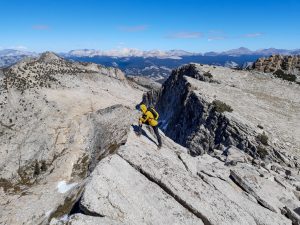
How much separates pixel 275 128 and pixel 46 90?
57.0 m

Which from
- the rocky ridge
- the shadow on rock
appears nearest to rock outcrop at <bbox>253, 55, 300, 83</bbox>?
the rocky ridge

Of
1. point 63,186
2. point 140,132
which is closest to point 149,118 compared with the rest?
point 140,132

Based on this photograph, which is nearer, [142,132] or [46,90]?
[142,132]

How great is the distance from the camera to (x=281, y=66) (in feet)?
233

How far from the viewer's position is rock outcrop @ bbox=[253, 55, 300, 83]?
66.8 m

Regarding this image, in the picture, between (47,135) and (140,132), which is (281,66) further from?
(140,132)

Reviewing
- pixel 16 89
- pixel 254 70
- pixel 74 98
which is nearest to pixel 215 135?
pixel 254 70

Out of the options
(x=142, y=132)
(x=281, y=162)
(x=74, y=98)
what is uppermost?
(x=142, y=132)

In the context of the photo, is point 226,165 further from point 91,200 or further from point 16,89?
point 16,89

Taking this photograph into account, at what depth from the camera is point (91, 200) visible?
16938 mm

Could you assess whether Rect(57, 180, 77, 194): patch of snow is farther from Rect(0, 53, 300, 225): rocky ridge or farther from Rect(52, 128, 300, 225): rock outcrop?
Rect(52, 128, 300, 225): rock outcrop

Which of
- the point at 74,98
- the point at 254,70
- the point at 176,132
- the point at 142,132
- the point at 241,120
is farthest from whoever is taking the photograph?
the point at 74,98

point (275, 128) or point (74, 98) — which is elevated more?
point (275, 128)

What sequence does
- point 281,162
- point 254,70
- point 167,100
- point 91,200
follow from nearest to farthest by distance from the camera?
point 91,200, point 281,162, point 167,100, point 254,70
